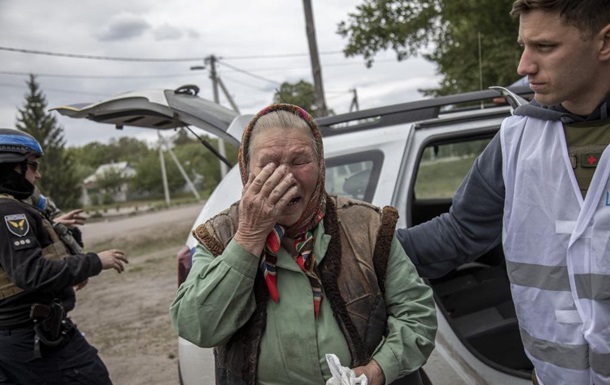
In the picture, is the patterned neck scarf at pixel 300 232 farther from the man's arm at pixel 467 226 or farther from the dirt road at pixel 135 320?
the dirt road at pixel 135 320

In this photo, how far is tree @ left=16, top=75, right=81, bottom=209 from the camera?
46781 millimetres

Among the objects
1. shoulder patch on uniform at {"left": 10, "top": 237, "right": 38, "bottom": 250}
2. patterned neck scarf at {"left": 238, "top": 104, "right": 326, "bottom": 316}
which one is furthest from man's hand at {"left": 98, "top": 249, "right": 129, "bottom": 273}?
patterned neck scarf at {"left": 238, "top": 104, "right": 326, "bottom": 316}

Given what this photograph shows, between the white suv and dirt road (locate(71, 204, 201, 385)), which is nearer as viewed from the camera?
the white suv

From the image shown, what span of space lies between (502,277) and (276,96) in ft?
6.90

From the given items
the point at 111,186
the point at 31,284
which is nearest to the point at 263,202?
the point at 31,284

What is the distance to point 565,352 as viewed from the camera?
4.37ft

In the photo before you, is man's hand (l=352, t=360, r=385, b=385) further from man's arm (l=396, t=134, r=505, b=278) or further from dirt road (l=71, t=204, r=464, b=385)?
dirt road (l=71, t=204, r=464, b=385)

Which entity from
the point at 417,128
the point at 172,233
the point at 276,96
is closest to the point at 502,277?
the point at 417,128

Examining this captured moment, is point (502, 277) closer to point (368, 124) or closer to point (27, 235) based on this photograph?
point (368, 124)

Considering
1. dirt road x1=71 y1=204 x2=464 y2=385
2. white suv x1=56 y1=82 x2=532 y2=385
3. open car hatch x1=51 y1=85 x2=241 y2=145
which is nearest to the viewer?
white suv x1=56 y1=82 x2=532 y2=385

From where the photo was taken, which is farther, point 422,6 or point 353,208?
point 422,6

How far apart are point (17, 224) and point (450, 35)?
1365 centimetres

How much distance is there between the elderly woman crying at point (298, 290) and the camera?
134cm

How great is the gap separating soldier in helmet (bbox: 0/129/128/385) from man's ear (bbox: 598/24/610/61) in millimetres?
2243
